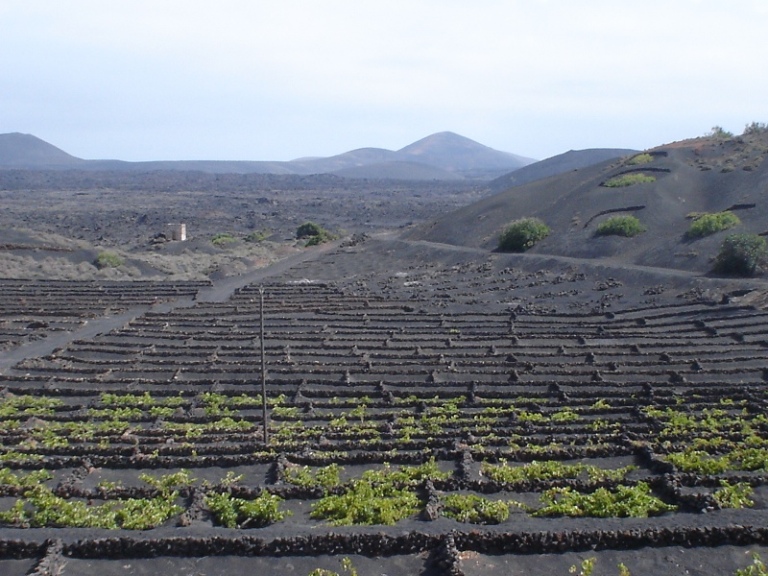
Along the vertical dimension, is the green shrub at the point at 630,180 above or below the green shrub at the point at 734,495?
above

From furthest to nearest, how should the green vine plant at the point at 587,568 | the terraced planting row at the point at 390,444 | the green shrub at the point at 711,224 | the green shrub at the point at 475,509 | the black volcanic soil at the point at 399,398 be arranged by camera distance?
the green shrub at the point at 711,224 → the green shrub at the point at 475,509 → the terraced planting row at the point at 390,444 → the black volcanic soil at the point at 399,398 → the green vine plant at the point at 587,568

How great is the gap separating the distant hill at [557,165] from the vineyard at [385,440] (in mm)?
139714

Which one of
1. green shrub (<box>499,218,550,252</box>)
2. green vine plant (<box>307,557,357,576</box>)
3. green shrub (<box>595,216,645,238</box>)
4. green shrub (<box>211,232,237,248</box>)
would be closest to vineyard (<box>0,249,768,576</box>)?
green vine plant (<box>307,557,357,576</box>)

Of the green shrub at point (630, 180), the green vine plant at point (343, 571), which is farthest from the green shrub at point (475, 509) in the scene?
the green shrub at point (630, 180)

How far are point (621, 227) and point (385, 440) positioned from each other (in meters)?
38.7

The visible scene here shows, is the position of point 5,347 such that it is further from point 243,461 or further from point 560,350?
point 560,350

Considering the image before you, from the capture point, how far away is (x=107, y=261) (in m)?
55.3

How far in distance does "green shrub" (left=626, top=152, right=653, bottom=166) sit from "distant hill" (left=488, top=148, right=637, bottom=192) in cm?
9408

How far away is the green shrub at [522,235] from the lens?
5672 cm

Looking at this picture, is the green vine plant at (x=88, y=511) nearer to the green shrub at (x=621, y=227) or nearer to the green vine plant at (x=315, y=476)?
the green vine plant at (x=315, y=476)

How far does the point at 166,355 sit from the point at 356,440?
42.5ft

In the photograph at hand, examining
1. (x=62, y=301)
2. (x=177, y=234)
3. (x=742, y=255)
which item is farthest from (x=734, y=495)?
(x=177, y=234)

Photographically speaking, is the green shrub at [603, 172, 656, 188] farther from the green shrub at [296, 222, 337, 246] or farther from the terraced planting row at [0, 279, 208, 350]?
the terraced planting row at [0, 279, 208, 350]

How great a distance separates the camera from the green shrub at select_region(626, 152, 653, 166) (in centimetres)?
7162
